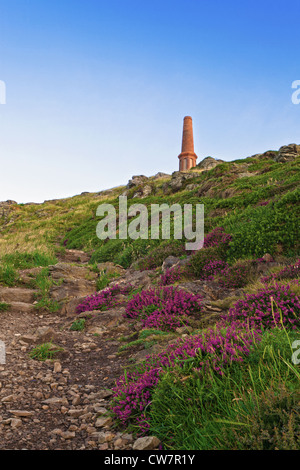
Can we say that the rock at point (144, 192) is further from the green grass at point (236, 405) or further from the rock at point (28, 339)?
the green grass at point (236, 405)

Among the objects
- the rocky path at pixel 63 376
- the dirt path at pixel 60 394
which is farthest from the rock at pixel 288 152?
the dirt path at pixel 60 394

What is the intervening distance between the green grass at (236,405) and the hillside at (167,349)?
0.05ft

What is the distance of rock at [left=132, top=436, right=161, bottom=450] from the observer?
9.60ft

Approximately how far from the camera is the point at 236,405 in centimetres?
283

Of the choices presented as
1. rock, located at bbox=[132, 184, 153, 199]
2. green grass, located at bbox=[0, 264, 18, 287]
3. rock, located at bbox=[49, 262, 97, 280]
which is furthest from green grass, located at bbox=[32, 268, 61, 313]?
rock, located at bbox=[132, 184, 153, 199]

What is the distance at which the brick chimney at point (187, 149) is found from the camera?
64625 mm

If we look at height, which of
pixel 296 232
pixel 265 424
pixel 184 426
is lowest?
pixel 184 426

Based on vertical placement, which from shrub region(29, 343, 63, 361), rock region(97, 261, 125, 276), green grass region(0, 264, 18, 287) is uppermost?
rock region(97, 261, 125, 276)

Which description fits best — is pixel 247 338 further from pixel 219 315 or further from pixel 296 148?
pixel 296 148

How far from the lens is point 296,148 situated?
98.9 feet

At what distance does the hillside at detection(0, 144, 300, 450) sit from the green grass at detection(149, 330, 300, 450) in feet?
0.05

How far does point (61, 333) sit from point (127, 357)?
2.24 metres

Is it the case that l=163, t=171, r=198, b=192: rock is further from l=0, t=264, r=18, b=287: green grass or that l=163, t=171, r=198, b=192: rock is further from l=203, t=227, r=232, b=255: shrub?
l=0, t=264, r=18, b=287: green grass
